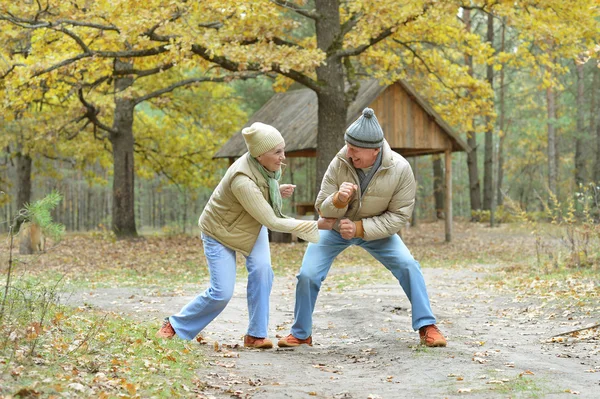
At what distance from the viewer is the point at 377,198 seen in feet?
23.4

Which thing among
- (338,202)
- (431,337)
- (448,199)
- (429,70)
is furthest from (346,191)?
(448,199)

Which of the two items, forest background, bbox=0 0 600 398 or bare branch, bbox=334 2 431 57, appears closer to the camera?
forest background, bbox=0 0 600 398

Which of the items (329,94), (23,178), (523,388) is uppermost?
(329,94)

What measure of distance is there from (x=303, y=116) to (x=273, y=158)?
18.5 m

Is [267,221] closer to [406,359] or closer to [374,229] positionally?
[374,229]

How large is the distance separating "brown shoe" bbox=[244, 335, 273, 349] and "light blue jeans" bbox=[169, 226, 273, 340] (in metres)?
0.17

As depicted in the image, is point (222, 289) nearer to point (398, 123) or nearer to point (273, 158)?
point (273, 158)

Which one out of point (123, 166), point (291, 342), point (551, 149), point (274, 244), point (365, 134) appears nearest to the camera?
point (365, 134)

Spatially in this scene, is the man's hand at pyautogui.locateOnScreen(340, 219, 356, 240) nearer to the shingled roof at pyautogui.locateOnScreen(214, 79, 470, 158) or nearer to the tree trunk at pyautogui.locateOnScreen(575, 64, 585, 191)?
the shingled roof at pyautogui.locateOnScreen(214, 79, 470, 158)

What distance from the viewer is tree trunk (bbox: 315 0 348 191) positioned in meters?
19.6

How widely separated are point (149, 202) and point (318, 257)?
147 ft

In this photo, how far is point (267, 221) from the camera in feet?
22.2

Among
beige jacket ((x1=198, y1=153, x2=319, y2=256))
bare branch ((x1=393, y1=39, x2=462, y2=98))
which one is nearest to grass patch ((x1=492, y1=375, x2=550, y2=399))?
beige jacket ((x1=198, y1=153, x2=319, y2=256))

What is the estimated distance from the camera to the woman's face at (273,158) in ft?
22.7
